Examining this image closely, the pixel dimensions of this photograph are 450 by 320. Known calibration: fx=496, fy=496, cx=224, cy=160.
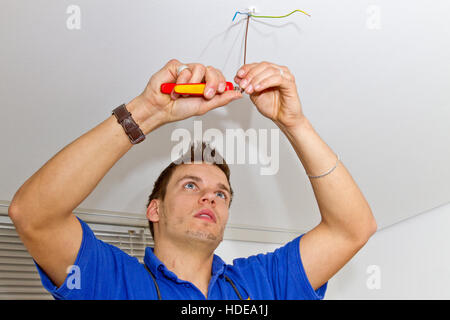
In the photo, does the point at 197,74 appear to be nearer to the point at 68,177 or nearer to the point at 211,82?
the point at 211,82

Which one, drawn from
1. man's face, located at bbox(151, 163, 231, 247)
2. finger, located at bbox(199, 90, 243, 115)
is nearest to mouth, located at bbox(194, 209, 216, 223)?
man's face, located at bbox(151, 163, 231, 247)

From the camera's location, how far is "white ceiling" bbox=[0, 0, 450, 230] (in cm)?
118

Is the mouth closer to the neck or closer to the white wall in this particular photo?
the neck

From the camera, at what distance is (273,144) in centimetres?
174

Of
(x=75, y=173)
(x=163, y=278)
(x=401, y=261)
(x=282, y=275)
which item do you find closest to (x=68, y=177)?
(x=75, y=173)

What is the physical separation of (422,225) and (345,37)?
146 cm

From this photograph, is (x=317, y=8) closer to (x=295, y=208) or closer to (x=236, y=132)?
(x=236, y=132)

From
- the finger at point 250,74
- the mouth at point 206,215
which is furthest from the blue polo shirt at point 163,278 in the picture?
the finger at point 250,74

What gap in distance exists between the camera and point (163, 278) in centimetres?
117

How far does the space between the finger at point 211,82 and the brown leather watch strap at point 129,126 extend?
150 millimetres

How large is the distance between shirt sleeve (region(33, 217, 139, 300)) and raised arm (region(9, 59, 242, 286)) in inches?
0.6

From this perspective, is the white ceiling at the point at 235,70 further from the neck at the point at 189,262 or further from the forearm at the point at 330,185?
the neck at the point at 189,262

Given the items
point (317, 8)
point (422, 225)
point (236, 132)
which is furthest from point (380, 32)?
point (422, 225)

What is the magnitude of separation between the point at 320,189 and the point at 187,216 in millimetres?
347
